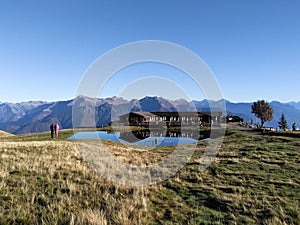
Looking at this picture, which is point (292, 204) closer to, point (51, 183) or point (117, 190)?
point (117, 190)

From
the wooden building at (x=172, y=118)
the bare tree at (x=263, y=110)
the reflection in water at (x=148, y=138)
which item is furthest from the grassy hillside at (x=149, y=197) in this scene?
the bare tree at (x=263, y=110)

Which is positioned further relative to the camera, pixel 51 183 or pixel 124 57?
pixel 124 57

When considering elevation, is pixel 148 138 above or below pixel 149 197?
below

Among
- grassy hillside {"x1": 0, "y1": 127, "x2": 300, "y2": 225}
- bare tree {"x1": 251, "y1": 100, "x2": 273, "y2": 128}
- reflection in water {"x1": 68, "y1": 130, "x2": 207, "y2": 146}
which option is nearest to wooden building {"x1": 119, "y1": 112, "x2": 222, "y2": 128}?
bare tree {"x1": 251, "y1": 100, "x2": 273, "y2": 128}

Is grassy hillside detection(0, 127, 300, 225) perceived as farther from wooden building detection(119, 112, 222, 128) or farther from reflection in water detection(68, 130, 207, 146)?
wooden building detection(119, 112, 222, 128)

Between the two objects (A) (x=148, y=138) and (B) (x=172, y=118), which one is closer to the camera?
(A) (x=148, y=138)

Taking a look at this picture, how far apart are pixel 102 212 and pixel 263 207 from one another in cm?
758

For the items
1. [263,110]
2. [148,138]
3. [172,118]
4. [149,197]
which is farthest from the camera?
[172,118]

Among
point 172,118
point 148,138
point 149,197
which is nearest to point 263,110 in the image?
point 172,118

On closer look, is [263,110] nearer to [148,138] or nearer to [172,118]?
[172,118]

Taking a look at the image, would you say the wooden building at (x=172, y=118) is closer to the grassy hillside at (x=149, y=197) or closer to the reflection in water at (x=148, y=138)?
the reflection in water at (x=148, y=138)

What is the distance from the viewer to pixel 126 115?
12925 cm

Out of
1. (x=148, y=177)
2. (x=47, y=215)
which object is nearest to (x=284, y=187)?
(x=148, y=177)

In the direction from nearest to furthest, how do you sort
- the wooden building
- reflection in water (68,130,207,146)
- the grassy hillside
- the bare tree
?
the grassy hillside < reflection in water (68,130,207,146) < the bare tree < the wooden building
